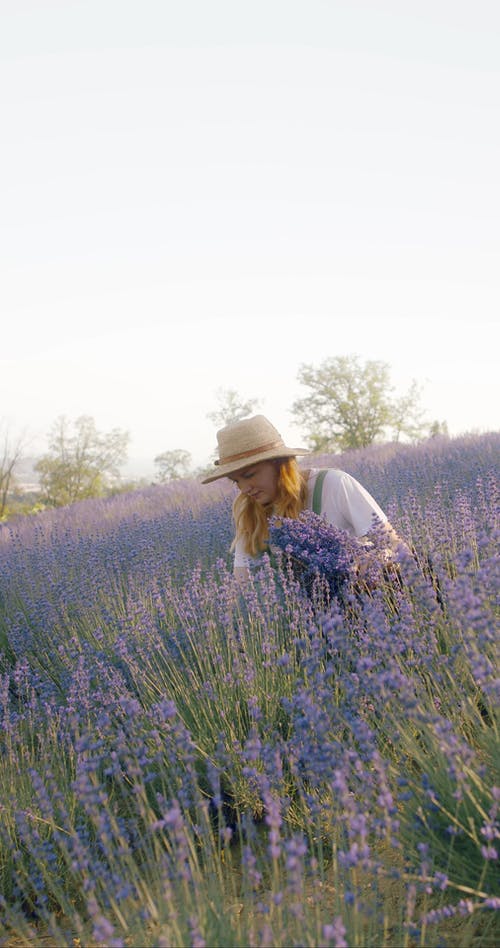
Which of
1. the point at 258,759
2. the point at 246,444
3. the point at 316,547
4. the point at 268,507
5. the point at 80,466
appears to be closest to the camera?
the point at 258,759

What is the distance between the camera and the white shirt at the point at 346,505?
3473 mm

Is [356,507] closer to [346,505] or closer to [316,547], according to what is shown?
[346,505]

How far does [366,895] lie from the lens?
6.30 ft

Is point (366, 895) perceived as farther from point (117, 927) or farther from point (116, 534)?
point (116, 534)

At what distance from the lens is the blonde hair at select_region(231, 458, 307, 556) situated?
3598 millimetres

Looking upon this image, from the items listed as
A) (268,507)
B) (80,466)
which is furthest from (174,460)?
(268,507)

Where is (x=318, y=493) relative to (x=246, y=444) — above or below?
below

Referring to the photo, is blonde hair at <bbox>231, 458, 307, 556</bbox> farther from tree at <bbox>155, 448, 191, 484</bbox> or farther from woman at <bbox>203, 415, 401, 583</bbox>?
tree at <bbox>155, 448, 191, 484</bbox>

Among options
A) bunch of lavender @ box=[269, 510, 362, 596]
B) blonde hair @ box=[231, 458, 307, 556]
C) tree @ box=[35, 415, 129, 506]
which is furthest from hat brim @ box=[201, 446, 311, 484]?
tree @ box=[35, 415, 129, 506]

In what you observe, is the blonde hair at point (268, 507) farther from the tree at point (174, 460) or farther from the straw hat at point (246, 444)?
the tree at point (174, 460)

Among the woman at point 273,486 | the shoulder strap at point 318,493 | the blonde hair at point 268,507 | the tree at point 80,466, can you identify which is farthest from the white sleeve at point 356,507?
the tree at point 80,466

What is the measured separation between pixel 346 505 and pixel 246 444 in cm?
50

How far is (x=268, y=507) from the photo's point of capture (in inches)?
147

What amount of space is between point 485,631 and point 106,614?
2739 millimetres
